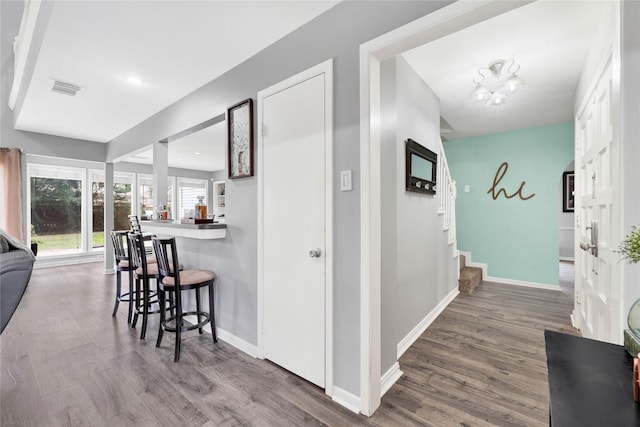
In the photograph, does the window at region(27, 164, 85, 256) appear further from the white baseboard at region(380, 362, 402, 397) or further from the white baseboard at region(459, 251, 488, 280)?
the white baseboard at region(459, 251, 488, 280)

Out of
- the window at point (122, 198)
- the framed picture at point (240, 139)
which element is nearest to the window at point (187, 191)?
the window at point (122, 198)

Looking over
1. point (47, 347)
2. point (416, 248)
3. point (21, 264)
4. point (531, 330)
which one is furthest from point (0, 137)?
point (531, 330)

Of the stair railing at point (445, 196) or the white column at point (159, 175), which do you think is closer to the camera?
the stair railing at point (445, 196)

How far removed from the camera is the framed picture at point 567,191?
598 cm

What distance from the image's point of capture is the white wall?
6.31 feet

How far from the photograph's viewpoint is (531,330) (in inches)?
108

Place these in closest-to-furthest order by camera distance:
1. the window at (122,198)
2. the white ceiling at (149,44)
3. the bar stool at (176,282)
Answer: the white ceiling at (149,44) < the bar stool at (176,282) < the window at (122,198)

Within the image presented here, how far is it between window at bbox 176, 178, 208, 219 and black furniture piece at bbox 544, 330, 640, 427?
8648 mm

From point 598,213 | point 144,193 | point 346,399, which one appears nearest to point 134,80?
point 346,399

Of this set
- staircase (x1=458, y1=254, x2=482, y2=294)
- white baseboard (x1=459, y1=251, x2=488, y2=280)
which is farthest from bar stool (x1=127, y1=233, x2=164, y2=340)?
white baseboard (x1=459, y1=251, x2=488, y2=280)

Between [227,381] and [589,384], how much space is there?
1.93m

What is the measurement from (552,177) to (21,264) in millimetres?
5671

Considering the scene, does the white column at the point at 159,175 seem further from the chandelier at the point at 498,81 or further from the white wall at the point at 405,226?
the chandelier at the point at 498,81

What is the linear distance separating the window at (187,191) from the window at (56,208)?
7.98 feet
